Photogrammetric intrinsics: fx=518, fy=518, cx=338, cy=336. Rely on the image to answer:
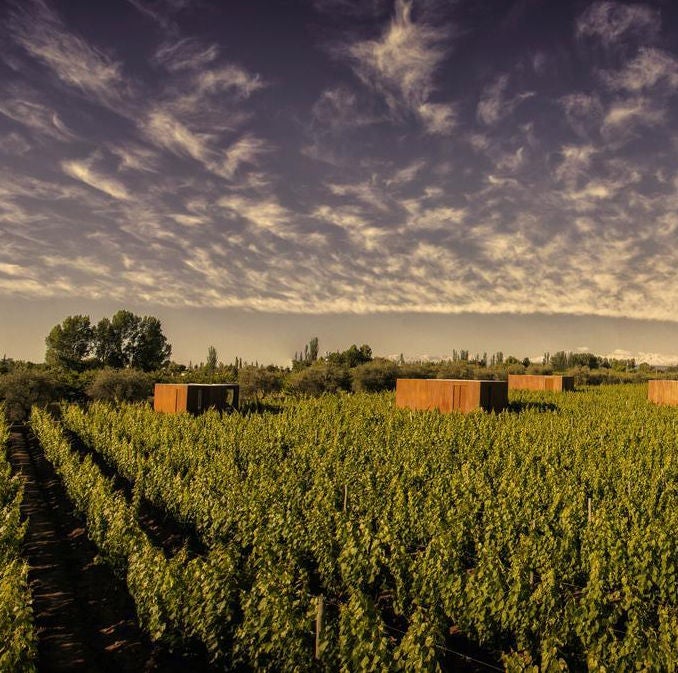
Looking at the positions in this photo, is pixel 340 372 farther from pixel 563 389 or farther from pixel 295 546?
pixel 295 546

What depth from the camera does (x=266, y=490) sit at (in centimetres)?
1187

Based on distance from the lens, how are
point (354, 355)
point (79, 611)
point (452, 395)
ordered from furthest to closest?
1. point (354, 355)
2. point (452, 395)
3. point (79, 611)

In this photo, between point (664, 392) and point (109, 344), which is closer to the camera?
point (664, 392)

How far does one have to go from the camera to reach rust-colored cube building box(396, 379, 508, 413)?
27609mm

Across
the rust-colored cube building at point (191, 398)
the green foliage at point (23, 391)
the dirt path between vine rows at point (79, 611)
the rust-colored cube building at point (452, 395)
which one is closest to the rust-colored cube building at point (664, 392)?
the rust-colored cube building at point (452, 395)

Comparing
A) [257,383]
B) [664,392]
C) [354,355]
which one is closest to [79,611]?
[664,392]

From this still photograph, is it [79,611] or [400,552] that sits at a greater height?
[400,552]

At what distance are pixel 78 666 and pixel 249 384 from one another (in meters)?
42.1

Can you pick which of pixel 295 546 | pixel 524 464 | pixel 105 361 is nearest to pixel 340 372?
pixel 105 361

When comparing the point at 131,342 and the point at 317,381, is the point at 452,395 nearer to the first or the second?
the point at 317,381

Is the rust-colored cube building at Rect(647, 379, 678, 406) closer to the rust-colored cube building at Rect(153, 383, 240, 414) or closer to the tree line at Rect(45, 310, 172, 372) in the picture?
the rust-colored cube building at Rect(153, 383, 240, 414)

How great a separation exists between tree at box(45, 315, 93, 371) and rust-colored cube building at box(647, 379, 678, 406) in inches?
2430

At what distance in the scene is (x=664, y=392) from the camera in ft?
122

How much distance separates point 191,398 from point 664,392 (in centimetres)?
3280
